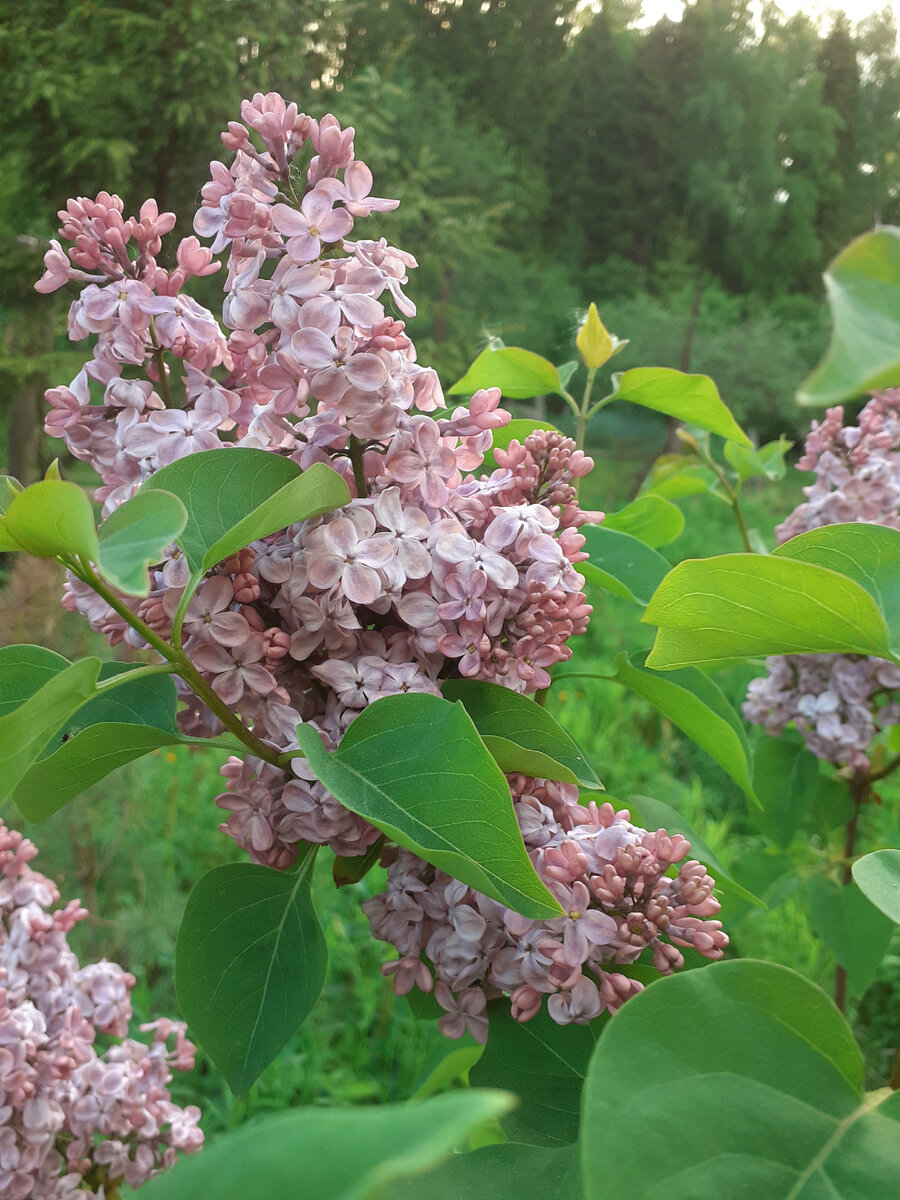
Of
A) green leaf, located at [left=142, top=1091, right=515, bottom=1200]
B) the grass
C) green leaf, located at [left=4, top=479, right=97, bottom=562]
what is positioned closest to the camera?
green leaf, located at [left=142, top=1091, right=515, bottom=1200]

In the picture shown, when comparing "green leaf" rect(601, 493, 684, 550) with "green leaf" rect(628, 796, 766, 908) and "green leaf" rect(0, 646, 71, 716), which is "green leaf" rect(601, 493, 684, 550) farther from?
"green leaf" rect(0, 646, 71, 716)

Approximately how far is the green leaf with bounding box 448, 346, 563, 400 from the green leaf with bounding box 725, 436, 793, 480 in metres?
0.18

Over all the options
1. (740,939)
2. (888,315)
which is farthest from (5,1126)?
(740,939)

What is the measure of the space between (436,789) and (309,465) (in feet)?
0.32

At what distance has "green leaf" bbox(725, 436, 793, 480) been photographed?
0.63 meters

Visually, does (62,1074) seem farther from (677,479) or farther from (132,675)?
(677,479)

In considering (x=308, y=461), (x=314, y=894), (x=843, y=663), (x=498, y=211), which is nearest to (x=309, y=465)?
(x=308, y=461)

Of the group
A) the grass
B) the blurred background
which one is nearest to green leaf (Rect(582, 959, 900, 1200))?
the blurred background

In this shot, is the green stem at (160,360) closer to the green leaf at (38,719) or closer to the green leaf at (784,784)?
the green leaf at (38,719)

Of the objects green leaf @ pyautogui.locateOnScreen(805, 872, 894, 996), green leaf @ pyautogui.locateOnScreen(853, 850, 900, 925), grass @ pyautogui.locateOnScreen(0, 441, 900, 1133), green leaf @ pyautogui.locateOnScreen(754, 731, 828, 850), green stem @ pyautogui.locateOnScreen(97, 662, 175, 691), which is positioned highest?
green stem @ pyautogui.locateOnScreen(97, 662, 175, 691)

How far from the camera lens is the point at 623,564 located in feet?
1.29

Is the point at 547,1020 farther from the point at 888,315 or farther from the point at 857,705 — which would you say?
the point at 857,705

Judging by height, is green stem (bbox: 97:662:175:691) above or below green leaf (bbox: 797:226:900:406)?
below

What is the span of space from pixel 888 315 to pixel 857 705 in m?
0.47
